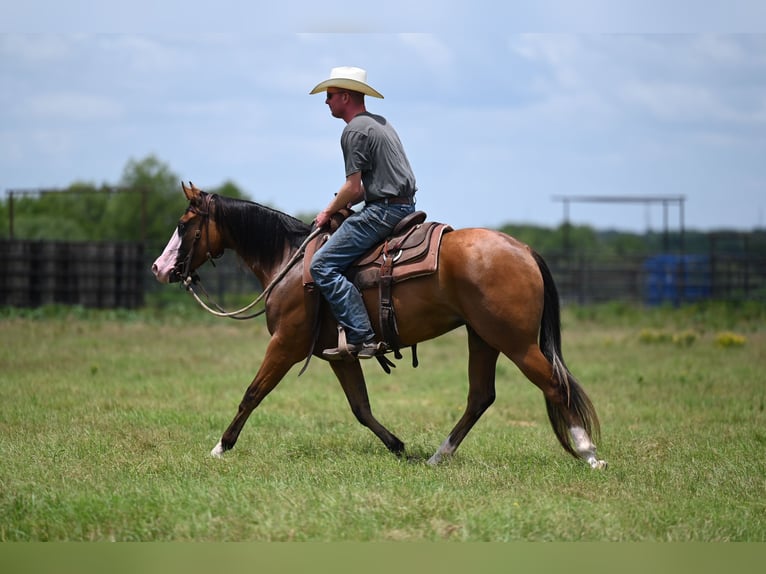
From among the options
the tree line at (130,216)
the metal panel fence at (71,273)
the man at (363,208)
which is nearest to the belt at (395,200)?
the man at (363,208)

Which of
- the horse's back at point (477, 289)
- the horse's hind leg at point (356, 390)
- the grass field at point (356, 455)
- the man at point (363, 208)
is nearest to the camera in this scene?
the grass field at point (356, 455)

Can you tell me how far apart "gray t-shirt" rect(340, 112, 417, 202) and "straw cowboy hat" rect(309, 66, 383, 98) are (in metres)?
0.19

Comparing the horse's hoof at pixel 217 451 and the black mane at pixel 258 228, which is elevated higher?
the black mane at pixel 258 228

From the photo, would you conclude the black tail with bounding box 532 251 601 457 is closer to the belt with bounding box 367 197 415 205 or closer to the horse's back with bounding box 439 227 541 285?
the horse's back with bounding box 439 227 541 285

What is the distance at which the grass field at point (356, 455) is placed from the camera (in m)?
5.24

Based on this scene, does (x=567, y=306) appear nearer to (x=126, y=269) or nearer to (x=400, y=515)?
(x=126, y=269)

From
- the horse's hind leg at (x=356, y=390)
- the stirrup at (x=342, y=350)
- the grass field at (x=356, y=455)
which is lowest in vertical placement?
the grass field at (x=356, y=455)

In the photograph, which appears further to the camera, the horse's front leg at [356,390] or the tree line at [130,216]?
the tree line at [130,216]

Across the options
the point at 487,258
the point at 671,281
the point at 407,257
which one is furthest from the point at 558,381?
the point at 671,281

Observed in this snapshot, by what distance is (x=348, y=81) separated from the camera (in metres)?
7.47

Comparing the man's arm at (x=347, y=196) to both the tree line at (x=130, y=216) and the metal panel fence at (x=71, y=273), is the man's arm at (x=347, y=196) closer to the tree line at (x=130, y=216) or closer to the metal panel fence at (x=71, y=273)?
the metal panel fence at (x=71, y=273)

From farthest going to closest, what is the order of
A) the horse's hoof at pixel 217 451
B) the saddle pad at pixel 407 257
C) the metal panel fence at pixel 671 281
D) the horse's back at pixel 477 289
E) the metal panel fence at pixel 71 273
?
the metal panel fence at pixel 671 281 → the metal panel fence at pixel 71 273 → the horse's hoof at pixel 217 451 → the saddle pad at pixel 407 257 → the horse's back at pixel 477 289

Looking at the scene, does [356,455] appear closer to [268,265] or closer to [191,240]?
[268,265]

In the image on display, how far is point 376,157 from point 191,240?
183cm
